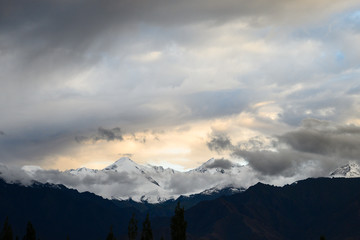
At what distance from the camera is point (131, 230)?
190625 mm

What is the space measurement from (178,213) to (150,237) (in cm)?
1556

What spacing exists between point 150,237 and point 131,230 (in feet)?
37.3

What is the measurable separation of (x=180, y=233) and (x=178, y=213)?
24.4 ft

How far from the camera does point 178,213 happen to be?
19412 centimetres

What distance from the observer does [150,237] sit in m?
199

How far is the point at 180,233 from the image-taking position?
193000mm

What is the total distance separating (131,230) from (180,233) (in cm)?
1843

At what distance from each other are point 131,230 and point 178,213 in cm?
1868
